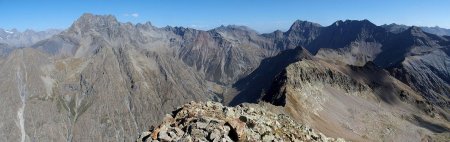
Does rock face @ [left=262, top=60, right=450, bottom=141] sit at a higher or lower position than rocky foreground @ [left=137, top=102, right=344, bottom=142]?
lower

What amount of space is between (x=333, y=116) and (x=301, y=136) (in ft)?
356

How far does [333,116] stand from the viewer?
160750 mm

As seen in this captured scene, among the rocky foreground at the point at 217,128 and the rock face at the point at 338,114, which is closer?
the rocky foreground at the point at 217,128

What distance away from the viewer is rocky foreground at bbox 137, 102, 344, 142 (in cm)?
4638

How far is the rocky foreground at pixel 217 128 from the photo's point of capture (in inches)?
1826

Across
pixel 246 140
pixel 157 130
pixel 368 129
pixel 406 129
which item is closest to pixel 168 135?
pixel 157 130

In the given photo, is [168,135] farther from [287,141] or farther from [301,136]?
[301,136]

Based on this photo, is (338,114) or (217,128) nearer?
(217,128)

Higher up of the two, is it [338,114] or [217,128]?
[217,128]

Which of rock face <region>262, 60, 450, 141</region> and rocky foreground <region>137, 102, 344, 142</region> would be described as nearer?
rocky foreground <region>137, 102, 344, 142</region>

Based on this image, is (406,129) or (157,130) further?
(406,129)

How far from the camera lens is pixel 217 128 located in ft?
155

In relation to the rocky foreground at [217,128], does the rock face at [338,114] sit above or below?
below

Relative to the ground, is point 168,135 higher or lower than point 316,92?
higher
